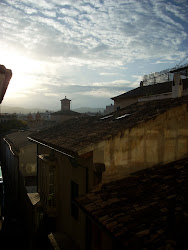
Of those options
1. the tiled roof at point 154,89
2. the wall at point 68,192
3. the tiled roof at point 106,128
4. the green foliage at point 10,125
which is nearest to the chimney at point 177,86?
the tiled roof at point 106,128

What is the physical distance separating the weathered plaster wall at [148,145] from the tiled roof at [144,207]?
30 cm

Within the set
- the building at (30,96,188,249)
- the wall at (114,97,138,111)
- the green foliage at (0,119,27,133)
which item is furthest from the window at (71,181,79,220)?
the green foliage at (0,119,27,133)

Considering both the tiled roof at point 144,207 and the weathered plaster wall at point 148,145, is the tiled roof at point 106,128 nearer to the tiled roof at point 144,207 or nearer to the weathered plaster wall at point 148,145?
the weathered plaster wall at point 148,145

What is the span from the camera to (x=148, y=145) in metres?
6.46

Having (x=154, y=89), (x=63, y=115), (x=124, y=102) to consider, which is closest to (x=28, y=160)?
(x=154, y=89)

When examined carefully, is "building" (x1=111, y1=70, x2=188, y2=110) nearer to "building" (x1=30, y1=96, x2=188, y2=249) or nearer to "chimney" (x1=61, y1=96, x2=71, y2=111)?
"building" (x1=30, y1=96, x2=188, y2=249)

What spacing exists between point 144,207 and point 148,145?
2.44 meters

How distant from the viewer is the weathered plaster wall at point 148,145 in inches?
235

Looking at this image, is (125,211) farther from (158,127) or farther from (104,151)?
(158,127)

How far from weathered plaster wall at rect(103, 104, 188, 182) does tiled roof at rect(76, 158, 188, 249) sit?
0.30 metres

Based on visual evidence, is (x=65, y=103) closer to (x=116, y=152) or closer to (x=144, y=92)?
(x=144, y=92)

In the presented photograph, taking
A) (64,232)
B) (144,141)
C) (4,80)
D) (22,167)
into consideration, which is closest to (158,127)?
(144,141)

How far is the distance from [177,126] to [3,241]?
12.1m

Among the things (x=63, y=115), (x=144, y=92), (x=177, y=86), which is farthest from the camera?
(x=63, y=115)
